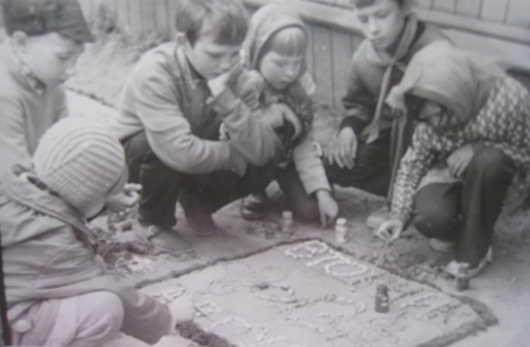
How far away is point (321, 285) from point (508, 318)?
269 millimetres

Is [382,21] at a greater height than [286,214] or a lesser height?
greater

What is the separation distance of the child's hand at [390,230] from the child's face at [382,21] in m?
0.29

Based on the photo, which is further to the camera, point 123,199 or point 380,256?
point 380,256

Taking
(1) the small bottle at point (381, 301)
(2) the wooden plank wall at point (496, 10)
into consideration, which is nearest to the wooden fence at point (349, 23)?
(2) the wooden plank wall at point (496, 10)

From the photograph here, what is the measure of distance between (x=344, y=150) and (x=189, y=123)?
31 cm

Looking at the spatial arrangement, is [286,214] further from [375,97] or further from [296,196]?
[375,97]

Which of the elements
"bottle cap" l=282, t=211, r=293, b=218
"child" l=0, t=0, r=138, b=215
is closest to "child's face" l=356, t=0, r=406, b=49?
"bottle cap" l=282, t=211, r=293, b=218

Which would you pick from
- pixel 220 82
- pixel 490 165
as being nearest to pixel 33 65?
pixel 220 82

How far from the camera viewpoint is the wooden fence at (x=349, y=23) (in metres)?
1.02

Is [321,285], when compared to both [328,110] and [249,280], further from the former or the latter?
[328,110]

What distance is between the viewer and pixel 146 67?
1.18m

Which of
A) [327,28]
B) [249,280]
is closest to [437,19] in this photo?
[327,28]

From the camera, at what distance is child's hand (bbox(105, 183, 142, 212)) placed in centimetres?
109

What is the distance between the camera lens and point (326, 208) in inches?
56.2
